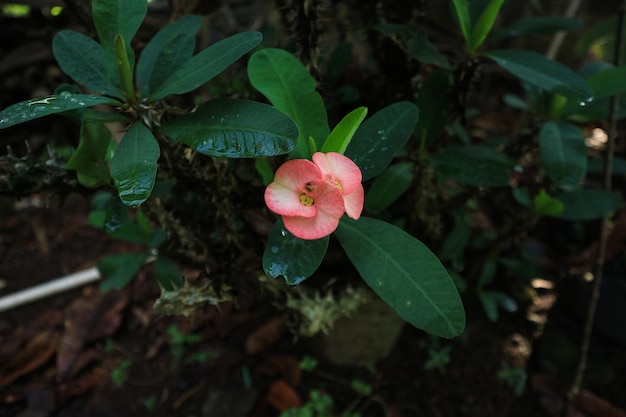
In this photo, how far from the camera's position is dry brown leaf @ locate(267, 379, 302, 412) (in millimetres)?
1288

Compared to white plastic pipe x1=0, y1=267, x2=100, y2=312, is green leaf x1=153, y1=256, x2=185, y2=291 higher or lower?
higher

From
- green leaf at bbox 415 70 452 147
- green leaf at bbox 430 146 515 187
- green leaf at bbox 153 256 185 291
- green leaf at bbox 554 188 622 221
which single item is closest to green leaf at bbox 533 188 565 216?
green leaf at bbox 554 188 622 221

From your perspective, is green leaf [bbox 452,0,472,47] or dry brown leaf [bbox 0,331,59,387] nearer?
green leaf [bbox 452,0,472,47]

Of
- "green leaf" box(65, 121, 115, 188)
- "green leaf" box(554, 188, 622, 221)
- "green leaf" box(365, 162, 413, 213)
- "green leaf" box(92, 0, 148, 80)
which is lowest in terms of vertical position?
"green leaf" box(554, 188, 622, 221)

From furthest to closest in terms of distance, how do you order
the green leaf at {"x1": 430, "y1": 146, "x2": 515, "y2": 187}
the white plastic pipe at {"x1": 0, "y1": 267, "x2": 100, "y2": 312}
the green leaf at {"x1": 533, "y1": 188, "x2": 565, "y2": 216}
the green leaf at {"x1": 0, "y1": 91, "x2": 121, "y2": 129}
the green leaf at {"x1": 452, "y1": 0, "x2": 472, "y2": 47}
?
the white plastic pipe at {"x1": 0, "y1": 267, "x2": 100, "y2": 312}, the green leaf at {"x1": 533, "y1": 188, "x2": 565, "y2": 216}, the green leaf at {"x1": 430, "y1": 146, "x2": 515, "y2": 187}, the green leaf at {"x1": 452, "y1": 0, "x2": 472, "y2": 47}, the green leaf at {"x1": 0, "y1": 91, "x2": 121, "y2": 129}

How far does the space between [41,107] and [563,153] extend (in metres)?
0.84

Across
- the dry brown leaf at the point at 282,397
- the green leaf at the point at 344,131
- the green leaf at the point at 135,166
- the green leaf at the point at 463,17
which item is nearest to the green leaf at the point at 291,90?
the green leaf at the point at 344,131

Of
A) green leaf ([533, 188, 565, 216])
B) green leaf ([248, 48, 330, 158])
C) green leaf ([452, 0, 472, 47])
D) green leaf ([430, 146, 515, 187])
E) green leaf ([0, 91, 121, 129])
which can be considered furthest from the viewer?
green leaf ([533, 188, 565, 216])

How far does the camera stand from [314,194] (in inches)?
19.7

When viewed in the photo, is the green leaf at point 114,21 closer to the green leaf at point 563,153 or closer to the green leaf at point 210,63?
the green leaf at point 210,63

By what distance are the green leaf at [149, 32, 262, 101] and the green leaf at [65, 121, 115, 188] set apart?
11cm

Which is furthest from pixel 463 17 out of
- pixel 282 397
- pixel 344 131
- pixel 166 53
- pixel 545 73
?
pixel 282 397

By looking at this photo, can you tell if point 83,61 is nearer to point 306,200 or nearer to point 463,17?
point 306,200

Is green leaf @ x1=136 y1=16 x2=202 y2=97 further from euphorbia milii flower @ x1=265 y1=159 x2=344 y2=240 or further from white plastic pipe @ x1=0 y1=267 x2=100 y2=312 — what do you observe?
white plastic pipe @ x1=0 y1=267 x2=100 y2=312
